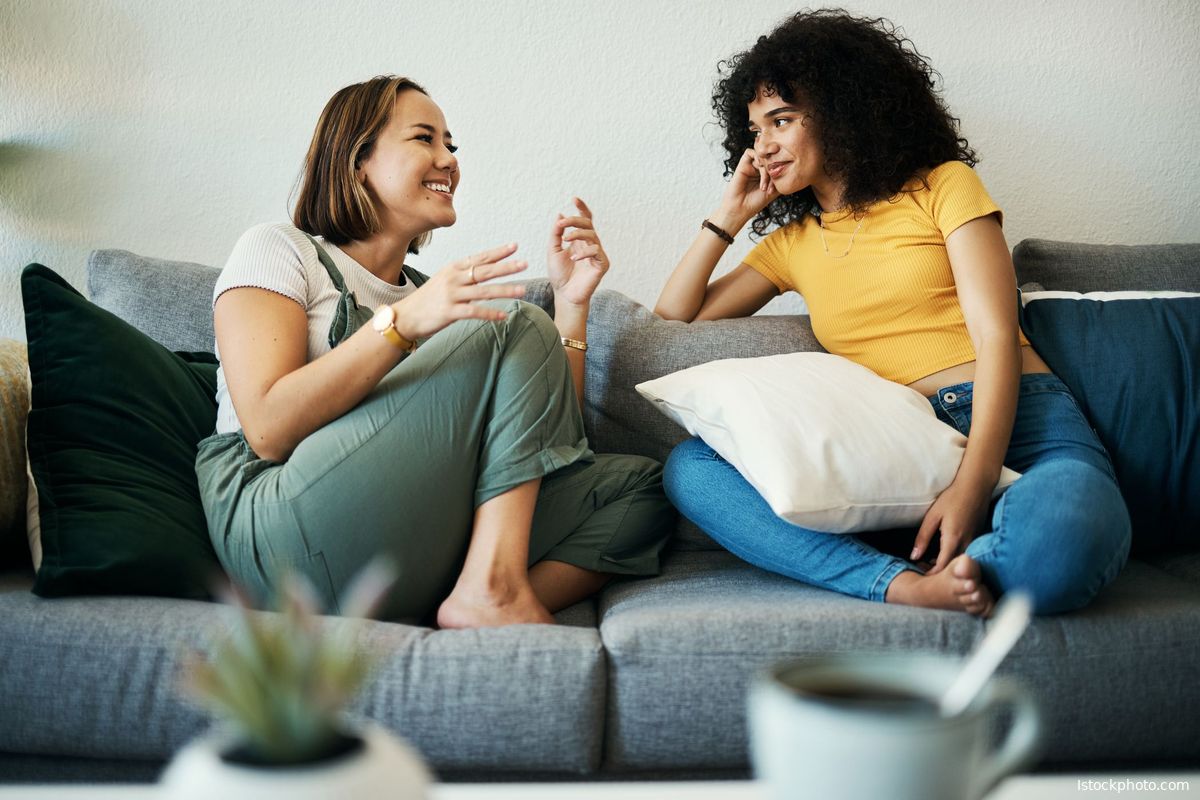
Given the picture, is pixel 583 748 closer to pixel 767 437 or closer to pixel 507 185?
pixel 767 437

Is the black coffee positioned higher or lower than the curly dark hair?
lower

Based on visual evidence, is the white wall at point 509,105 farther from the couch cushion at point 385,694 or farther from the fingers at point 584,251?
the couch cushion at point 385,694

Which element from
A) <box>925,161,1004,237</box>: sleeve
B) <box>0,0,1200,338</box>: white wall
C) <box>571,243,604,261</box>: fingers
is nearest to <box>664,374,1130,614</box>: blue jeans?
<box>925,161,1004,237</box>: sleeve

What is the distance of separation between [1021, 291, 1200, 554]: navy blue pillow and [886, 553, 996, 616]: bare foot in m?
0.51

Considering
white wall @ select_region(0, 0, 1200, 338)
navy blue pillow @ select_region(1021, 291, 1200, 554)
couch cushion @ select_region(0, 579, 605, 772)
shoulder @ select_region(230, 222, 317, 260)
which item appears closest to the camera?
couch cushion @ select_region(0, 579, 605, 772)

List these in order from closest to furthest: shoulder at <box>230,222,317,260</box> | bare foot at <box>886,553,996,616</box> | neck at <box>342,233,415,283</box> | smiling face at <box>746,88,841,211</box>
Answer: bare foot at <box>886,553,996,616</box>
shoulder at <box>230,222,317,260</box>
neck at <box>342,233,415,283</box>
smiling face at <box>746,88,841,211</box>

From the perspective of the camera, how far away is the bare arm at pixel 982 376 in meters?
1.38

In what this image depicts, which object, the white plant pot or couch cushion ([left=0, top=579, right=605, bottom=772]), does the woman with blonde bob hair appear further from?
the white plant pot

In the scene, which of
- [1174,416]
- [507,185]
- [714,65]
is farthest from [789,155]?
[1174,416]

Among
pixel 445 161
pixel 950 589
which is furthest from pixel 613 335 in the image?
pixel 950 589

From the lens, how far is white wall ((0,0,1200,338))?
207 cm

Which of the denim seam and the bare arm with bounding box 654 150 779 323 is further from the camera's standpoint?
the bare arm with bounding box 654 150 779 323

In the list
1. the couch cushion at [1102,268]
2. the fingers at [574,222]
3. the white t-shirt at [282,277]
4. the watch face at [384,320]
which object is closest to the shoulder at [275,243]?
the white t-shirt at [282,277]

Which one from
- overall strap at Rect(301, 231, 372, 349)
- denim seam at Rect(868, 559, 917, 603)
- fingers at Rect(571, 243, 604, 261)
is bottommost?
denim seam at Rect(868, 559, 917, 603)
